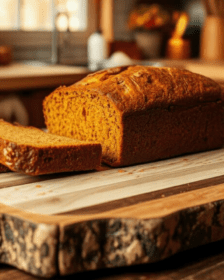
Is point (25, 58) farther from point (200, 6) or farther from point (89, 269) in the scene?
point (89, 269)

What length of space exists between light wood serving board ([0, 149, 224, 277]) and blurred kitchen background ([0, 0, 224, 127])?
2.62 meters

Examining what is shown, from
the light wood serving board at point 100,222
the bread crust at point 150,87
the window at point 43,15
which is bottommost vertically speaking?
the light wood serving board at point 100,222

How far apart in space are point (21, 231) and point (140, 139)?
2.41 feet

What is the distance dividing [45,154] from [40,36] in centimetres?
338

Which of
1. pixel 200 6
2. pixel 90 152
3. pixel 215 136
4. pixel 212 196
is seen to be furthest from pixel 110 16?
pixel 212 196

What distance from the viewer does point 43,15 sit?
4.73 meters

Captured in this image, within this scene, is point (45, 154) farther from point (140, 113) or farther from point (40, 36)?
point (40, 36)

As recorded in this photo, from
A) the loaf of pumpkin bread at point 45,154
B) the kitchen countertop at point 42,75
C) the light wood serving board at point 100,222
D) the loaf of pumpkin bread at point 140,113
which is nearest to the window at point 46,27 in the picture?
the kitchen countertop at point 42,75

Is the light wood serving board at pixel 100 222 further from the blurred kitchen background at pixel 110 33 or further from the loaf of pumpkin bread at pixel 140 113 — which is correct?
the blurred kitchen background at pixel 110 33

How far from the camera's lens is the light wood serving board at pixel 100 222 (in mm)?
1045

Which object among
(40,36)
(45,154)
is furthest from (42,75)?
(45,154)

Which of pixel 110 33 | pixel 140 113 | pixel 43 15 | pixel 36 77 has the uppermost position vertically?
pixel 43 15

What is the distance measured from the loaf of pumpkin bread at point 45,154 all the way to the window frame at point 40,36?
9.85ft

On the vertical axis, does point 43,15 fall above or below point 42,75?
above
